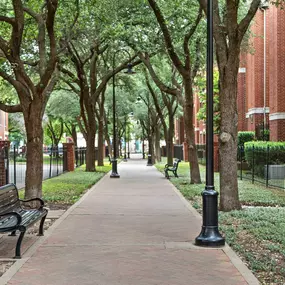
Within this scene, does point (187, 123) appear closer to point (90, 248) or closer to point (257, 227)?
point (257, 227)

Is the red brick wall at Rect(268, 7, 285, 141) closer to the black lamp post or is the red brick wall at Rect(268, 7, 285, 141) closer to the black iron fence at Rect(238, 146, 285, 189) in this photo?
the black iron fence at Rect(238, 146, 285, 189)

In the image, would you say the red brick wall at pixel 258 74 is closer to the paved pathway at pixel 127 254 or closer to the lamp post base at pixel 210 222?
the paved pathway at pixel 127 254

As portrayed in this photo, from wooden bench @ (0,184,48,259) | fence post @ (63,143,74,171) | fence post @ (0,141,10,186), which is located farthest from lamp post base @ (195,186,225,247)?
fence post @ (63,143,74,171)

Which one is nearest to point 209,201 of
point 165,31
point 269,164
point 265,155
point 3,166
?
point 3,166

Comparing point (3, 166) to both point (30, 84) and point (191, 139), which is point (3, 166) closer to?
point (30, 84)

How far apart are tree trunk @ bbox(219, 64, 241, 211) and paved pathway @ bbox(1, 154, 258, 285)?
107 centimetres

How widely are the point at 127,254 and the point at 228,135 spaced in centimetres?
548

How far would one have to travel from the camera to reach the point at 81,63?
28328mm

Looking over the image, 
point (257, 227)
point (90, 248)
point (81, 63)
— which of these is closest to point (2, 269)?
point (90, 248)

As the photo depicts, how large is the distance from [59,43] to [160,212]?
9931 millimetres

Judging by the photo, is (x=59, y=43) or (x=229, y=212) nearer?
(x=229, y=212)

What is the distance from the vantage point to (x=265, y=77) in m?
33.1

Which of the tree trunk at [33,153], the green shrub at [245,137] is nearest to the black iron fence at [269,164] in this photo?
the green shrub at [245,137]

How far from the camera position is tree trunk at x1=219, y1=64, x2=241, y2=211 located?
40.9 feet
